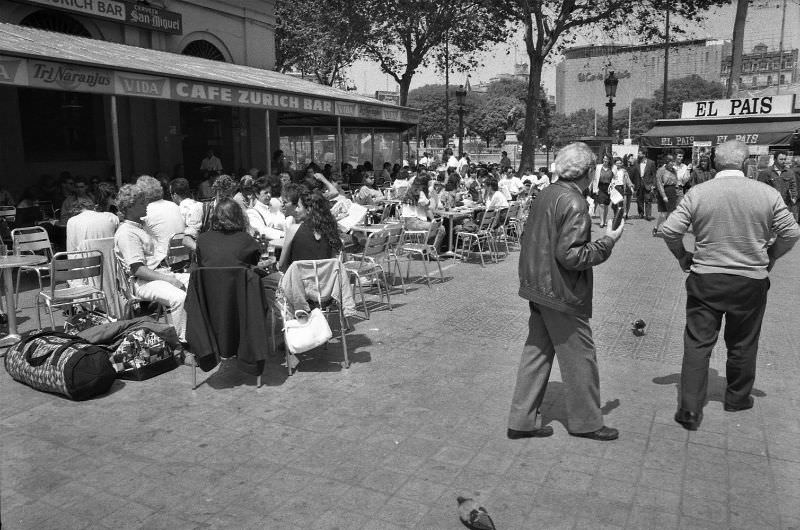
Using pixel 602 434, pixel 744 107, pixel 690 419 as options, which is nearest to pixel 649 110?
pixel 744 107

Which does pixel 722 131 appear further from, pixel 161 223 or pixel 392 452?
pixel 392 452

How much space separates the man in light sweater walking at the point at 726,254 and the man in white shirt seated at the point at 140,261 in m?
3.82

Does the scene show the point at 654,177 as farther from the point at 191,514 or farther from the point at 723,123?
the point at 191,514

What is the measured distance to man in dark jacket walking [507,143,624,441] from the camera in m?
3.64

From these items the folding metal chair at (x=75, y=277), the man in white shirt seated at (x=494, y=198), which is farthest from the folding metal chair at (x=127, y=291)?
the man in white shirt seated at (x=494, y=198)

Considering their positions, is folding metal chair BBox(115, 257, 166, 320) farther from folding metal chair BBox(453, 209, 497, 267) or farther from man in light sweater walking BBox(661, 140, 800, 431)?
folding metal chair BBox(453, 209, 497, 267)

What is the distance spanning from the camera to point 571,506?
10.8ft

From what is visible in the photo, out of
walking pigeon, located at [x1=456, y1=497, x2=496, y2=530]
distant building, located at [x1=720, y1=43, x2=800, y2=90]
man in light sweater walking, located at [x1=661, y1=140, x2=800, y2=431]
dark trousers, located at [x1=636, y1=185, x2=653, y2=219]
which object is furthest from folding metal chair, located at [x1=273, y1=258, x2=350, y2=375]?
distant building, located at [x1=720, y1=43, x2=800, y2=90]

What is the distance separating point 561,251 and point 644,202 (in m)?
14.8

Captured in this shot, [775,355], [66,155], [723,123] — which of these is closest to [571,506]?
[775,355]

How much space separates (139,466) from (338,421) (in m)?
1.21

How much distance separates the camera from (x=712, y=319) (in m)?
4.14

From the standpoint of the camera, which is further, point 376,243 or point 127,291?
point 376,243

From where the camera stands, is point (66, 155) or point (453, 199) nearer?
point (453, 199)
